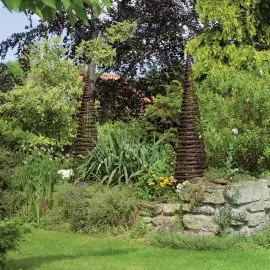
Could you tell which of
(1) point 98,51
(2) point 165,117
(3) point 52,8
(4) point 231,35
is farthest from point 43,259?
(1) point 98,51

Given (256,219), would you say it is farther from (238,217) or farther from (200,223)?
(200,223)

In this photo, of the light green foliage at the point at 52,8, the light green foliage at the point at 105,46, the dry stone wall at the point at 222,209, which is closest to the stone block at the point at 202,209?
the dry stone wall at the point at 222,209

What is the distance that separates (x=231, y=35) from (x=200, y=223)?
6.34m

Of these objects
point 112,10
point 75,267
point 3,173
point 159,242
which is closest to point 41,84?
point 3,173

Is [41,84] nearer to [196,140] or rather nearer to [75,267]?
[196,140]

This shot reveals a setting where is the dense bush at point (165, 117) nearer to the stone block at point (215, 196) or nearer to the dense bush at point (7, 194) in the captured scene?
the dense bush at point (7, 194)

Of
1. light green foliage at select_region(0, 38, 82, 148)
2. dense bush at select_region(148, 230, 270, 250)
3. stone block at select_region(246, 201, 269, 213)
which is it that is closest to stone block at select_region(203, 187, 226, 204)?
stone block at select_region(246, 201, 269, 213)

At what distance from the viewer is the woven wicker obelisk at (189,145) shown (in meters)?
10.8

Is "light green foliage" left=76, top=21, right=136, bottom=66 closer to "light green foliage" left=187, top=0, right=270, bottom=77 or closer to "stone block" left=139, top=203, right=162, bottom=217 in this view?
"light green foliage" left=187, top=0, right=270, bottom=77

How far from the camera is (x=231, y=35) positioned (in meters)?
14.8

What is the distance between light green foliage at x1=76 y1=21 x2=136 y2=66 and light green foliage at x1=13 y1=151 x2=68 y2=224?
192 inches

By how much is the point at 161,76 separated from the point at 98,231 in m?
10.4

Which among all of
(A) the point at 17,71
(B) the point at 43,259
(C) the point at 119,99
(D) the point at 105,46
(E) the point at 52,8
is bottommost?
(B) the point at 43,259

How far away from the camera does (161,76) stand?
20.1 metres
